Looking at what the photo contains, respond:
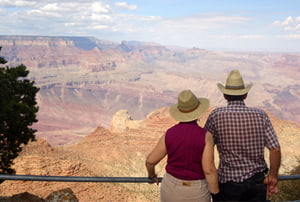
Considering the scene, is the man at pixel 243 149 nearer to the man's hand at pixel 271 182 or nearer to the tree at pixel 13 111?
the man's hand at pixel 271 182

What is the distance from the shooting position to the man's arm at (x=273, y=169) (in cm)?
329

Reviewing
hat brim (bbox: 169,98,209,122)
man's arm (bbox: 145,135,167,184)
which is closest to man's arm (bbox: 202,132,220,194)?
hat brim (bbox: 169,98,209,122)

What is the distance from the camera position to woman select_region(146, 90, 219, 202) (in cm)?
302

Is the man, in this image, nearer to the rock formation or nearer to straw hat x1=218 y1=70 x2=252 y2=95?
straw hat x1=218 y1=70 x2=252 y2=95

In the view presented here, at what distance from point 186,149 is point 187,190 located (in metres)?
0.46

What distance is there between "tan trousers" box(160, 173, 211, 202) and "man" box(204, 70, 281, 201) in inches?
12.6

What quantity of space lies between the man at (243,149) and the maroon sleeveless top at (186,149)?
37 cm

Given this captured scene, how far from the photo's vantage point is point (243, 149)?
329 cm

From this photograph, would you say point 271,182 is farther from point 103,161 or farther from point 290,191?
point 103,161

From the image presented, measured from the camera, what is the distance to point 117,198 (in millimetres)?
14945

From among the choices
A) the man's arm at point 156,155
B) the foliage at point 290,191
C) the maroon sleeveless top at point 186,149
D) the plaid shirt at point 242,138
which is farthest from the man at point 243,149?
the foliage at point 290,191

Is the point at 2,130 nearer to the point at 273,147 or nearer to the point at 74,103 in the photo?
the point at 273,147

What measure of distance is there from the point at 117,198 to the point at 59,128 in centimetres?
14828

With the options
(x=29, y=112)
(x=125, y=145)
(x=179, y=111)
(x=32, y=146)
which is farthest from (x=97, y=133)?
(x=179, y=111)
